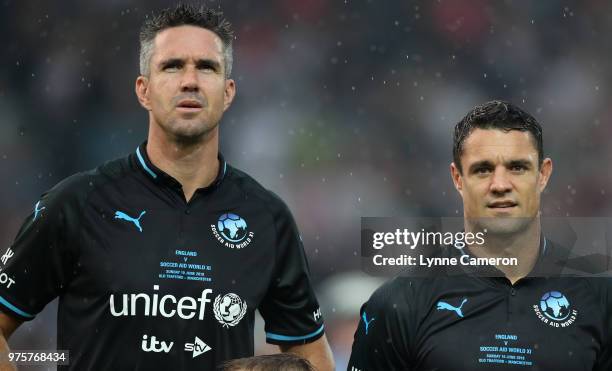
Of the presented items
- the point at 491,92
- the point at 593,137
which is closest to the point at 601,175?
the point at 593,137

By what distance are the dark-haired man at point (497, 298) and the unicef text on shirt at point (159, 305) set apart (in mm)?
735

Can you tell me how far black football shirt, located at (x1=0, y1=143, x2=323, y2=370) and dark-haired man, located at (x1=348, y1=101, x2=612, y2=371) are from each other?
55 cm

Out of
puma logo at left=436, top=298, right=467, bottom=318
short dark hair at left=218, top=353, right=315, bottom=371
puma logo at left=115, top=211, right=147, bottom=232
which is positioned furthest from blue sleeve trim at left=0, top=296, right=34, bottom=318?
short dark hair at left=218, top=353, right=315, bottom=371

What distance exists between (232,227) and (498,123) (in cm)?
131

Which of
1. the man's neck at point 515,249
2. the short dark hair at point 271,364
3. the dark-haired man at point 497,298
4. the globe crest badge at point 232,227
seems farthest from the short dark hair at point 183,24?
the short dark hair at point 271,364

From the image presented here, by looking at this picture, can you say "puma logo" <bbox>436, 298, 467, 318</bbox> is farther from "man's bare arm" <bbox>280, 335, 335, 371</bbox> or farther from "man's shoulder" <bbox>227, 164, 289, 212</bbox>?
"man's shoulder" <bbox>227, 164, 289, 212</bbox>

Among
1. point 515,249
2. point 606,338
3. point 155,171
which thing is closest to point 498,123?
point 515,249

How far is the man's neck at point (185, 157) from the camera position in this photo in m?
4.73

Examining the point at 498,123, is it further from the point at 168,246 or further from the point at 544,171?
the point at 168,246

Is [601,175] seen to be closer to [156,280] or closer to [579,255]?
[579,255]

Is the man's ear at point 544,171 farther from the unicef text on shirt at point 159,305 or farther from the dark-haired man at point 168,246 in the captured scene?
the unicef text on shirt at point 159,305

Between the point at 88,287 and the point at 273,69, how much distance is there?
16.3 feet

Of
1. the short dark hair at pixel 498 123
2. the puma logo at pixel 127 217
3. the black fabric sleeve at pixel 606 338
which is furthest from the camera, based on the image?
the puma logo at pixel 127 217

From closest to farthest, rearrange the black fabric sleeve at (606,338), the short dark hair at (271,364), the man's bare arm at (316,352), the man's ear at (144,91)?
1. the short dark hair at (271,364)
2. the black fabric sleeve at (606,338)
3. the man's ear at (144,91)
4. the man's bare arm at (316,352)
